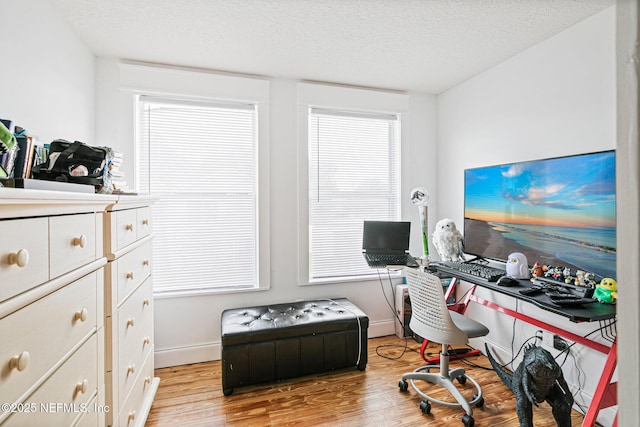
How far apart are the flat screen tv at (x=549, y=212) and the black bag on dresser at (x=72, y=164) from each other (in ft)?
8.32

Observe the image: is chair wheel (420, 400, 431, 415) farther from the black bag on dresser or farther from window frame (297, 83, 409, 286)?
the black bag on dresser

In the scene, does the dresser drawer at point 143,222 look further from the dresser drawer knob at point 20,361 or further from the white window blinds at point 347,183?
the white window blinds at point 347,183

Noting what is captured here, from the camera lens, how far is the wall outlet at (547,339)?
82.1 inches

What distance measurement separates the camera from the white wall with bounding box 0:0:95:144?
4.79 feet

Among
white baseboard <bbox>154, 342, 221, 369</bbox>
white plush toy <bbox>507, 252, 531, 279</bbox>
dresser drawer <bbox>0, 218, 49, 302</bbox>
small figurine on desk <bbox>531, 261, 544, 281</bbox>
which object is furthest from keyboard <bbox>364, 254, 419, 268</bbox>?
dresser drawer <bbox>0, 218, 49, 302</bbox>

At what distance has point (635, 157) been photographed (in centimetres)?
32

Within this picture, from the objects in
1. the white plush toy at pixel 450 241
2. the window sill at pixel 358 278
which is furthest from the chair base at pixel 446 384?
the window sill at pixel 358 278

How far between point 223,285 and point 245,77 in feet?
6.09

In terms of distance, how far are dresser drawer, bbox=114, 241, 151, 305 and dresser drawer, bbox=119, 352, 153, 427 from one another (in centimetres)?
53

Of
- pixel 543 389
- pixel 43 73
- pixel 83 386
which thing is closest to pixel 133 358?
pixel 83 386

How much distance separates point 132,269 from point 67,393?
721 millimetres

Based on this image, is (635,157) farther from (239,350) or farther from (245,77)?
(245,77)

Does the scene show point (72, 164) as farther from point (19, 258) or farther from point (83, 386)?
point (83, 386)

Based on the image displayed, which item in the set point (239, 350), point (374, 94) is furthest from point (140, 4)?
point (239, 350)
